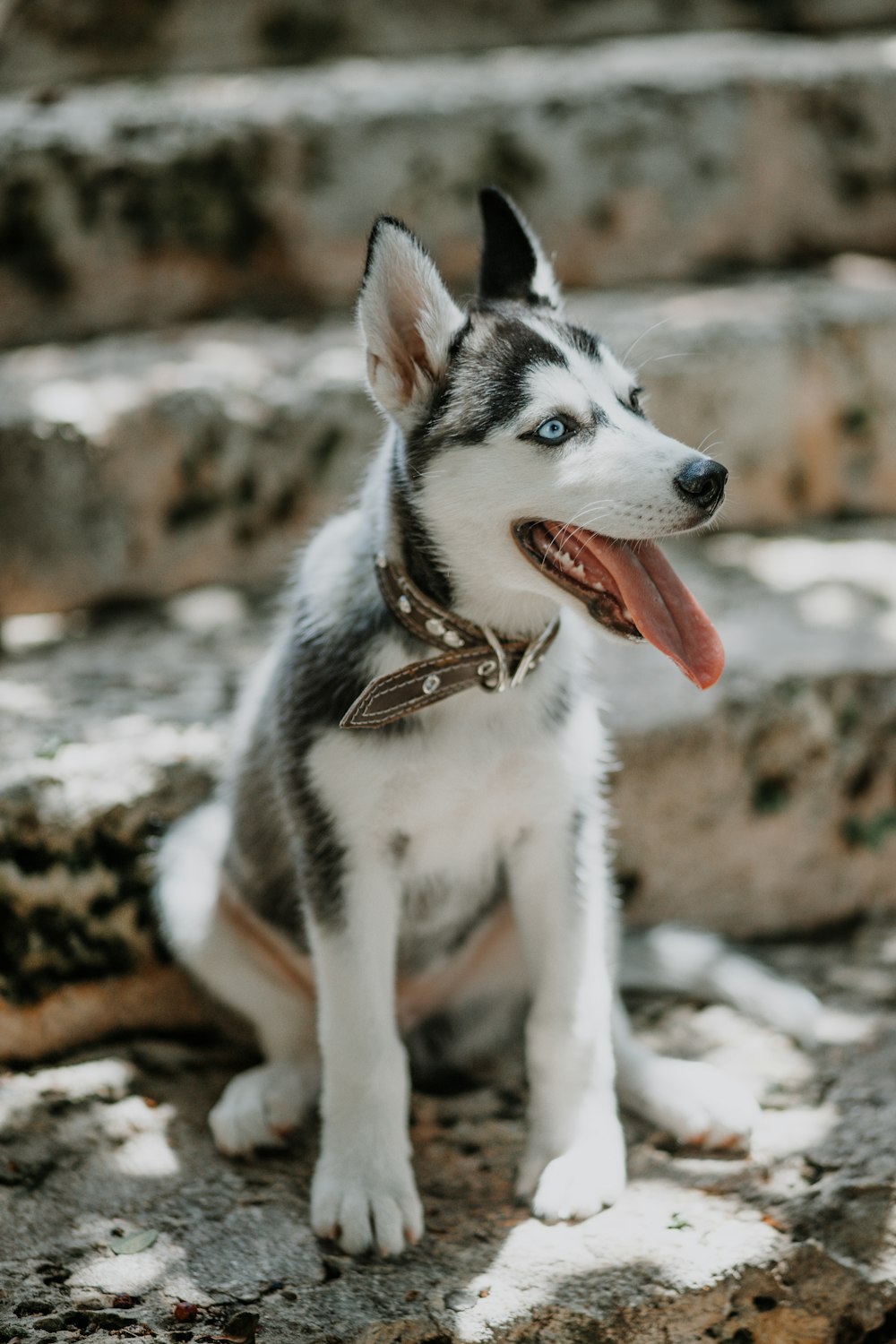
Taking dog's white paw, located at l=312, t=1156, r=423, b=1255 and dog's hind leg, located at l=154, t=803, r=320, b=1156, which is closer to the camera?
dog's white paw, located at l=312, t=1156, r=423, b=1255

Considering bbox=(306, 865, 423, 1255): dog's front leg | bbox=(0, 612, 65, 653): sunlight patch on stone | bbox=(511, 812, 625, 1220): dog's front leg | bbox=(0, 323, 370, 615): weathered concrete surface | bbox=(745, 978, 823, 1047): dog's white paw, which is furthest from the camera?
bbox=(0, 323, 370, 615): weathered concrete surface

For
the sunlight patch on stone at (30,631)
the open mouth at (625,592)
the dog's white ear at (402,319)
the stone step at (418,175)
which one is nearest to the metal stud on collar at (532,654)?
the open mouth at (625,592)

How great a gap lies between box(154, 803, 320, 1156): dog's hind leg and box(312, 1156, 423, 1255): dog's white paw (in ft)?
1.10

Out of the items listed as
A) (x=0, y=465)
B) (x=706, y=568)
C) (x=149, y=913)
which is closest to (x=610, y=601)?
(x=149, y=913)

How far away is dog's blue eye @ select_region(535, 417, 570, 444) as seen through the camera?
2.46 m

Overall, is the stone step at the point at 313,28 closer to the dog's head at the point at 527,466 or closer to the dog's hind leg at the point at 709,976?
the dog's head at the point at 527,466

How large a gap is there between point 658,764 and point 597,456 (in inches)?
55.5

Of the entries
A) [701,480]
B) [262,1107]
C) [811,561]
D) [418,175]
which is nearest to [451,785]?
[701,480]

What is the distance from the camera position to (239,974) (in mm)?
3076

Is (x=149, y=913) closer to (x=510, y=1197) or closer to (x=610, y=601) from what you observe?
(x=510, y=1197)

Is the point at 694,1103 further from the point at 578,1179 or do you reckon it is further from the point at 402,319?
the point at 402,319

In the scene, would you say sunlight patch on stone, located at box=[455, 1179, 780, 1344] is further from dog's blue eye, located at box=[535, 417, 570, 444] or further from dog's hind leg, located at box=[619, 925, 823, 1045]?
dog's blue eye, located at box=[535, 417, 570, 444]

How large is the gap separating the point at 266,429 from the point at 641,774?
1.87m

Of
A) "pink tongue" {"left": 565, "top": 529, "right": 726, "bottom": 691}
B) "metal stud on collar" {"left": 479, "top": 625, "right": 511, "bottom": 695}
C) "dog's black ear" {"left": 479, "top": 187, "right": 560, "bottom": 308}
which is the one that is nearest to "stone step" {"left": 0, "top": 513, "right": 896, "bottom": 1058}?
→ "metal stud on collar" {"left": 479, "top": 625, "right": 511, "bottom": 695}
